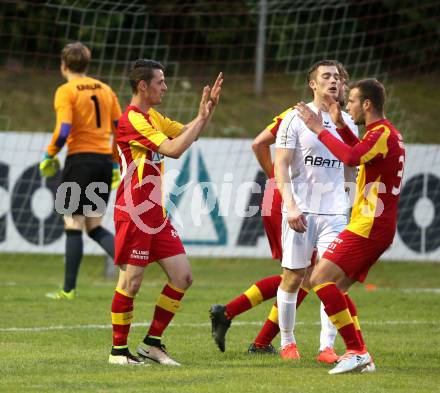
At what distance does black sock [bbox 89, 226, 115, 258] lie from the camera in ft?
36.1

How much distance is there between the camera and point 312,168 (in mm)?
7766

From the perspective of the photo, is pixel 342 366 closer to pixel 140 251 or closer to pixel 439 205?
pixel 140 251

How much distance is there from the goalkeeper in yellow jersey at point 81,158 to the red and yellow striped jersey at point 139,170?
3.77m

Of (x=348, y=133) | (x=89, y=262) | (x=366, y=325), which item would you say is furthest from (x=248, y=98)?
(x=348, y=133)

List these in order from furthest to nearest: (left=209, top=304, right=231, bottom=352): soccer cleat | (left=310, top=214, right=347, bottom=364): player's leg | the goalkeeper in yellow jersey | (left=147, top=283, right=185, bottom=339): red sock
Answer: the goalkeeper in yellow jersey → (left=209, top=304, right=231, bottom=352): soccer cleat → (left=310, top=214, right=347, bottom=364): player's leg → (left=147, top=283, right=185, bottom=339): red sock

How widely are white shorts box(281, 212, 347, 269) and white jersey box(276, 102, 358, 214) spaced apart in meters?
0.06

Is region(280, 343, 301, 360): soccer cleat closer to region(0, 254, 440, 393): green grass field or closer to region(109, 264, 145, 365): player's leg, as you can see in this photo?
region(0, 254, 440, 393): green grass field

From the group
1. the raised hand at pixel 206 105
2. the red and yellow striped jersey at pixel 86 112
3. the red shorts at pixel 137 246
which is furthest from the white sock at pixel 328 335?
the red and yellow striped jersey at pixel 86 112

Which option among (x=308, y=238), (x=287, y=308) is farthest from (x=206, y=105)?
(x=287, y=308)

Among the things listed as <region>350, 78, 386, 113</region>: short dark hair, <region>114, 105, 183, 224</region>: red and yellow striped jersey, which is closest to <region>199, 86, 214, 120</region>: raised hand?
<region>114, 105, 183, 224</region>: red and yellow striped jersey

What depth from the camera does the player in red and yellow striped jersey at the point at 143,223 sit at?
7.17 metres

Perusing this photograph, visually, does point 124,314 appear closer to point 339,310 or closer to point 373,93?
point 339,310

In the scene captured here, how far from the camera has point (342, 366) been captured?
6.80m

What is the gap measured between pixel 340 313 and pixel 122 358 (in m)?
1.41
